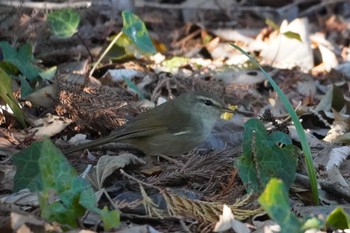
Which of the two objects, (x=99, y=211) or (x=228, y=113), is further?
(x=228, y=113)

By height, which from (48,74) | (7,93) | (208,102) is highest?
(7,93)

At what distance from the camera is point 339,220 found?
3.66 meters

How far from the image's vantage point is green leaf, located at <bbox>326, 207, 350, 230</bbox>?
3.61 meters

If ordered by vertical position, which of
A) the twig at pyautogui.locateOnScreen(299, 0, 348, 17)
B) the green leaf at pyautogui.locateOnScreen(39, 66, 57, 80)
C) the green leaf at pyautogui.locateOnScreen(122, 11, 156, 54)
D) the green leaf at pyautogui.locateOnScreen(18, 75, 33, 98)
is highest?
the green leaf at pyautogui.locateOnScreen(122, 11, 156, 54)

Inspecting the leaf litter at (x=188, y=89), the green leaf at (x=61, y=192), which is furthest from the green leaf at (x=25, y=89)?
the green leaf at (x=61, y=192)

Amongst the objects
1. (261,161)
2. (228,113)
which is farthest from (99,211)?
(228,113)

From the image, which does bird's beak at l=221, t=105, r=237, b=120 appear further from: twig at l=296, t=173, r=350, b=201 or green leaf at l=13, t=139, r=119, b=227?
green leaf at l=13, t=139, r=119, b=227

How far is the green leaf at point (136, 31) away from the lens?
6.07 metres

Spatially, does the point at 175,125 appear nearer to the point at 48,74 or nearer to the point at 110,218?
the point at 48,74

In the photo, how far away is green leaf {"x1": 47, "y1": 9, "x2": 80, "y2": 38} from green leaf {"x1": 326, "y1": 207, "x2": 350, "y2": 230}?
3377 mm

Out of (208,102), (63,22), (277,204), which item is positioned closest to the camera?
(277,204)

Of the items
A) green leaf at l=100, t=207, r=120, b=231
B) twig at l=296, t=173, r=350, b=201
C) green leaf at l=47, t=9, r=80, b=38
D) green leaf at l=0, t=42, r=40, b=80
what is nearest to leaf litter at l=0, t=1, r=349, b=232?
twig at l=296, t=173, r=350, b=201

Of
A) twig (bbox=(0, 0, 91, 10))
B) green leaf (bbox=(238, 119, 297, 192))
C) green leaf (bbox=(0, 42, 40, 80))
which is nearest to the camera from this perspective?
green leaf (bbox=(238, 119, 297, 192))

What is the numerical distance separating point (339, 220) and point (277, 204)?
649 mm
